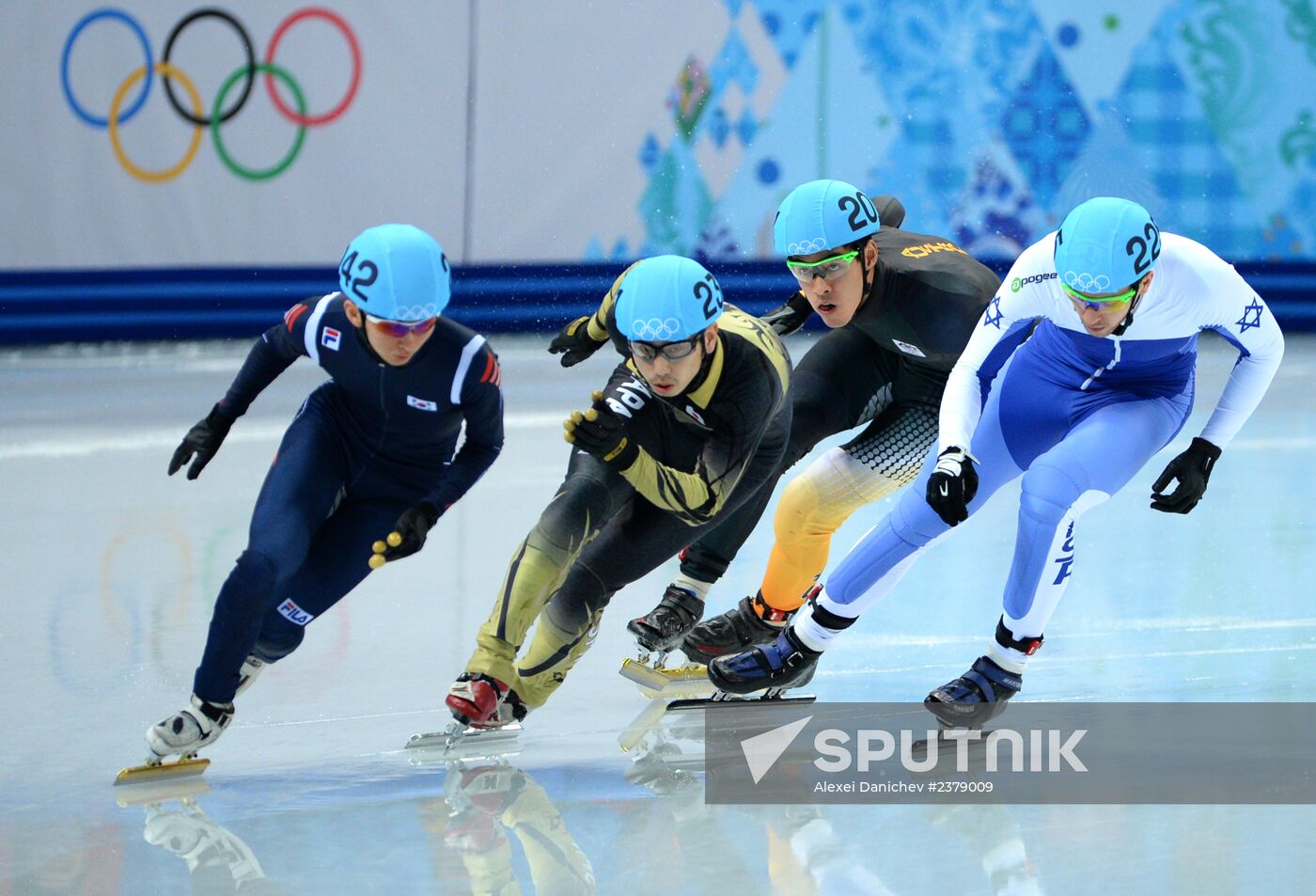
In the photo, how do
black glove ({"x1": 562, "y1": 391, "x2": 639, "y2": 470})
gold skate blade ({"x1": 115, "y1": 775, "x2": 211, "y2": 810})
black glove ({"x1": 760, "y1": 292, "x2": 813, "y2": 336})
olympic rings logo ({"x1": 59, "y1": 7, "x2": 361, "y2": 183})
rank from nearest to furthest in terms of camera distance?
1. gold skate blade ({"x1": 115, "y1": 775, "x2": 211, "y2": 810})
2. black glove ({"x1": 562, "y1": 391, "x2": 639, "y2": 470})
3. black glove ({"x1": 760, "y1": 292, "x2": 813, "y2": 336})
4. olympic rings logo ({"x1": 59, "y1": 7, "x2": 361, "y2": 183})

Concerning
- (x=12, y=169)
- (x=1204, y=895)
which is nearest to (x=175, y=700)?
(x=1204, y=895)

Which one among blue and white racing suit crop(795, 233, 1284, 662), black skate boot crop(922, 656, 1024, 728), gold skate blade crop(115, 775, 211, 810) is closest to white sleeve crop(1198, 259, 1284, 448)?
blue and white racing suit crop(795, 233, 1284, 662)

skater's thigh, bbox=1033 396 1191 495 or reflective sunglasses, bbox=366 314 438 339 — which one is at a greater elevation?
reflective sunglasses, bbox=366 314 438 339

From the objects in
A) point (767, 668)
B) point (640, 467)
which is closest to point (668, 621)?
point (767, 668)

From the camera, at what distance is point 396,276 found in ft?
12.5

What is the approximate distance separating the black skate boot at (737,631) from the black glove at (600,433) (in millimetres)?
1065

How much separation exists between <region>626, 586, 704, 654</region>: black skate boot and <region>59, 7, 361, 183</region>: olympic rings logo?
6237mm

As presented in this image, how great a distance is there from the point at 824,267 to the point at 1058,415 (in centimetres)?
70

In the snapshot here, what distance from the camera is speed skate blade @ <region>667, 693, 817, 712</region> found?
4.63 m

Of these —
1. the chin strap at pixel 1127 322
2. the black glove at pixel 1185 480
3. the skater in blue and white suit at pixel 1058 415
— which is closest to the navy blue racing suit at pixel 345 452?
the skater in blue and white suit at pixel 1058 415

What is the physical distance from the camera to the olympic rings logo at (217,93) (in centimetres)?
996

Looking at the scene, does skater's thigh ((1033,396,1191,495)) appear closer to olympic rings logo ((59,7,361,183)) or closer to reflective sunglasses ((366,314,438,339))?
reflective sunglasses ((366,314,438,339))

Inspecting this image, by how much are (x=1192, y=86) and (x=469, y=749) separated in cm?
911

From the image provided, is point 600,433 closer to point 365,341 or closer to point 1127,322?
point 365,341
